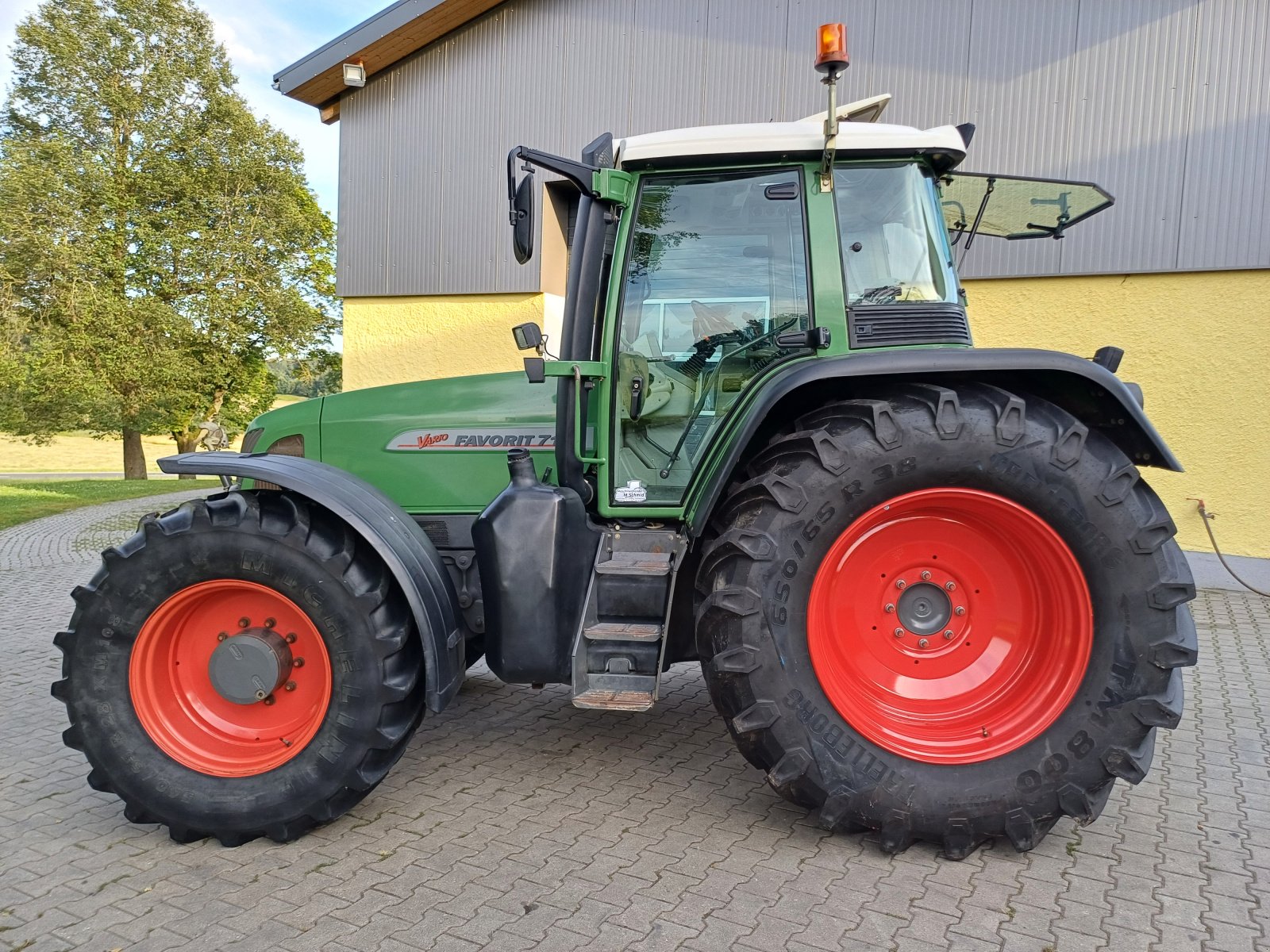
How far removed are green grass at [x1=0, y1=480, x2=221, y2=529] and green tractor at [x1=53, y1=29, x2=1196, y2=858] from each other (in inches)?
399

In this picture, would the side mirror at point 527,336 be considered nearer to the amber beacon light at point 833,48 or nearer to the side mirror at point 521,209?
the side mirror at point 521,209

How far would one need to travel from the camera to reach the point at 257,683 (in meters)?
2.93

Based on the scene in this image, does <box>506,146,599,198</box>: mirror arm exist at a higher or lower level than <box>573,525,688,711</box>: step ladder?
higher

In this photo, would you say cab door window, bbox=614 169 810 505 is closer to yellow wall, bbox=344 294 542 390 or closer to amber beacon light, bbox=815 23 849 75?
amber beacon light, bbox=815 23 849 75

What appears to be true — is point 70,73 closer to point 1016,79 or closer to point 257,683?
point 1016,79

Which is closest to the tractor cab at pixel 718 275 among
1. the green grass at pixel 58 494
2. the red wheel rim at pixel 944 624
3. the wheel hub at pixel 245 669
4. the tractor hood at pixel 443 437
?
the tractor hood at pixel 443 437

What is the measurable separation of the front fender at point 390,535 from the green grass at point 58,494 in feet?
33.4

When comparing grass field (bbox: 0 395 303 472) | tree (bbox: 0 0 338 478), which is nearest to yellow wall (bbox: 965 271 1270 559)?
tree (bbox: 0 0 338 478)

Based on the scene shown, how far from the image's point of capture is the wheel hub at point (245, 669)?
293 centimetres

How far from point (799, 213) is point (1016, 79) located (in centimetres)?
560

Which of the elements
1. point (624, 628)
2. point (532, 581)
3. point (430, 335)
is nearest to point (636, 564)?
point (624, 628)

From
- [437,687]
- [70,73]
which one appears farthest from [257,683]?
[70,73]

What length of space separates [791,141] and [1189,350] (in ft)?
19.0

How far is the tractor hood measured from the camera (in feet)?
11.5
